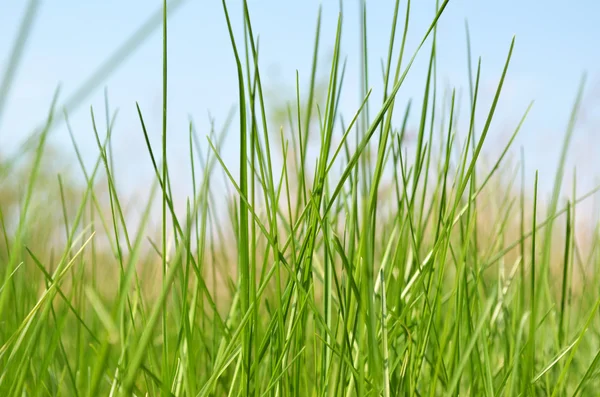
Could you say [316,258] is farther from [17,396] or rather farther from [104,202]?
[104,202]

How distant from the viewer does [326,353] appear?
1.61ft

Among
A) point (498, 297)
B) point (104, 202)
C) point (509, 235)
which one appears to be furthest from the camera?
point (104, 202)

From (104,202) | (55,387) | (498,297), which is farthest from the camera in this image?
(104,202)

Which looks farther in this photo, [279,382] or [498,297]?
[498,297]

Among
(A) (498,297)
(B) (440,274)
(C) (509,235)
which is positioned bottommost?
(C) (509,235)

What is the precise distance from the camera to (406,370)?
0.48 m

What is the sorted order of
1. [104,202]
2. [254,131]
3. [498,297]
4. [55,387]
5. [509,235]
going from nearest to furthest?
[254,131], [55,387], [498,297], [509,235], [104,202]

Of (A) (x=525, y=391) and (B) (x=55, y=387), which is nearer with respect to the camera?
(A) (x=525, y=391)

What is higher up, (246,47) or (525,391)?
(246,47)

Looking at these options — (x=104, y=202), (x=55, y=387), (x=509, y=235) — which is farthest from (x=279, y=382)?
(x=104, y=202)

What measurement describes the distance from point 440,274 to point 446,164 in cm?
8

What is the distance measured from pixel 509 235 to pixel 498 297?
2.37m

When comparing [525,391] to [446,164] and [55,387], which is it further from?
[55,387]

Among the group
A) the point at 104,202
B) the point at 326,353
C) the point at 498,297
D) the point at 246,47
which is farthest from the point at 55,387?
the point at 104,202
